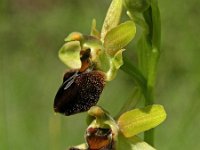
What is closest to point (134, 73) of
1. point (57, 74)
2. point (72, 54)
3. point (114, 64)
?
point (114, 64)

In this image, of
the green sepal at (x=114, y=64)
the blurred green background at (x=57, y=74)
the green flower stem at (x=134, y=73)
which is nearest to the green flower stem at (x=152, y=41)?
the green flower stem at (x=134, y=73)

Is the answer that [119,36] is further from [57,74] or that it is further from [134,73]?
[57,74]

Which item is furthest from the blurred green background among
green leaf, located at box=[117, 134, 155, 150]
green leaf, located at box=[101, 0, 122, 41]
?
green leaf, located at box=[101, 0, 122, 41]

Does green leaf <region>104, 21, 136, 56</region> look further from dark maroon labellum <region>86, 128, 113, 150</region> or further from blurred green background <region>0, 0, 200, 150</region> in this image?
blurred green background <region>0, 0, 200, 150</region>

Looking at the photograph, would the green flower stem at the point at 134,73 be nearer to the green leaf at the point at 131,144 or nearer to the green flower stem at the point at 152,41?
the green flower stem at the point at 152,41

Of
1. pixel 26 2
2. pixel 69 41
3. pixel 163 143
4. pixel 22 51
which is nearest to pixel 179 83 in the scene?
pixel 163 143
